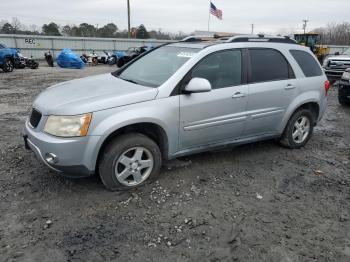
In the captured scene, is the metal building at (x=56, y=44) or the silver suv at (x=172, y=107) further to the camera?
the metal building at (x=56, y=44)

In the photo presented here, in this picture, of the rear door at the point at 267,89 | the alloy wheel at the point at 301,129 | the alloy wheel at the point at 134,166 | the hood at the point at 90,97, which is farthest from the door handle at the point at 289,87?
the alloy wheel at the point at 134,166

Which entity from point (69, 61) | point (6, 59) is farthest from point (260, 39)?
point (69, 61)

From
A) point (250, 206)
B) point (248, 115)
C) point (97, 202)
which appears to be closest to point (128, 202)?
point (97, 202)

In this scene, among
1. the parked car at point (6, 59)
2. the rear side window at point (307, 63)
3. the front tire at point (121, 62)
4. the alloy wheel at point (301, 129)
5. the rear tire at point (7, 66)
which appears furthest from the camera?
the front tire at point (121, 62)

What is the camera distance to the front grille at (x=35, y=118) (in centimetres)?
386

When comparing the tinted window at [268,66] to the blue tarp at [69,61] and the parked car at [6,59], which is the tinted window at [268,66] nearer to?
the parked car at [6,59]

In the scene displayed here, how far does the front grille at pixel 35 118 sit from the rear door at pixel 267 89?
2.66 m

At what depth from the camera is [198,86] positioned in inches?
157

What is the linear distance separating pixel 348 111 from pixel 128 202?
7359 mm

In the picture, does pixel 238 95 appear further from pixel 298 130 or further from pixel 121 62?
pixel 121 62

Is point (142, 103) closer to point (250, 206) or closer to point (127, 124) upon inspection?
point (127, 124)

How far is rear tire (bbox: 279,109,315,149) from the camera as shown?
5.41 meters

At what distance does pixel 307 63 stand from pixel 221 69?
1.81 metres

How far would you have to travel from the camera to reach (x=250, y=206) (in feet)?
12.5
